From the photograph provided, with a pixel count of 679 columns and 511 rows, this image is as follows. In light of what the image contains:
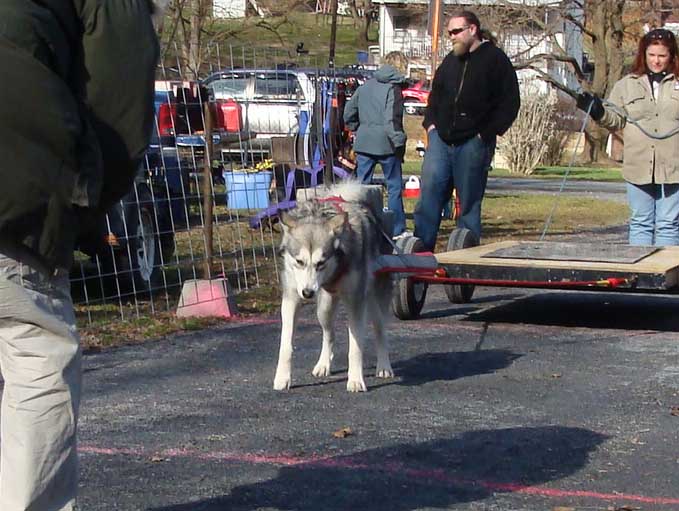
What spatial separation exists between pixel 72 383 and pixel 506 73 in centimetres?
703

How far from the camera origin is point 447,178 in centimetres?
1033

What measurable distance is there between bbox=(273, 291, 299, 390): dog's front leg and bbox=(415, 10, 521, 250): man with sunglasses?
358cm

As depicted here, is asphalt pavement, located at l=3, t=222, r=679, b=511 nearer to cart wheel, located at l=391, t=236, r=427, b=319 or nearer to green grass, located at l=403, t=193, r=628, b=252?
cart wheel, located at l=391, t=236, r=427, b=319

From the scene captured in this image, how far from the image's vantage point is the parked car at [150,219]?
31.9 feet

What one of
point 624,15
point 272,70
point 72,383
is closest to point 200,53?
point 272,70

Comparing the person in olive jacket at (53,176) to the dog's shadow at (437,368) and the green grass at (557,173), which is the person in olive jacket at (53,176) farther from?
the green grass at (557,173)

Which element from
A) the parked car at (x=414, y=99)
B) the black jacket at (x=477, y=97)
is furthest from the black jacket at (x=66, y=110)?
the parked car at (x=414, y=99)

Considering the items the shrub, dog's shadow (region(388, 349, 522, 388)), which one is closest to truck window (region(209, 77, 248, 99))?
dog's shadow (region(388, 349, 522, 388))

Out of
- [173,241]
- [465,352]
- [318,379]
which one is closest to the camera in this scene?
[318,379]

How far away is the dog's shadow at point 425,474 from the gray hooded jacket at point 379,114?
28.7 feet

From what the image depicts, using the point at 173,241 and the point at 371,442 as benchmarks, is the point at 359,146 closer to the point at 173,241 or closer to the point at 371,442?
the point at 173,241

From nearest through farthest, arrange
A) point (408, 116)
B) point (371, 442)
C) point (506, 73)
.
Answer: point (371, 442)
point (506, 73)
point (408, 116)

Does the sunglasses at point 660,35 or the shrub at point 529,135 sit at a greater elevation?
the sunglasses at point 660,35

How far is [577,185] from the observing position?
27.4 metres
